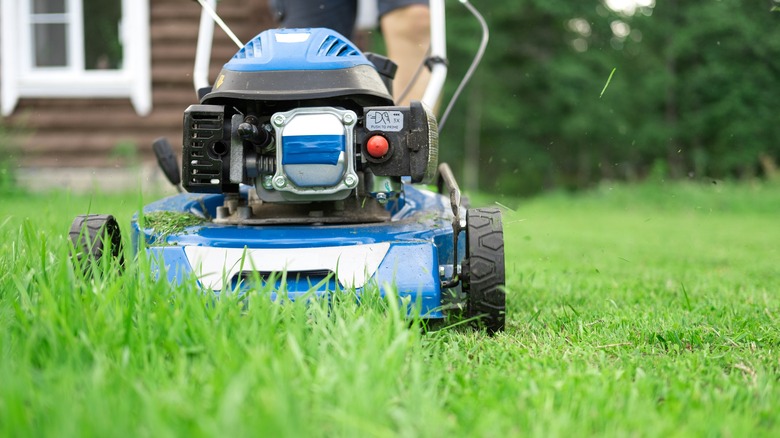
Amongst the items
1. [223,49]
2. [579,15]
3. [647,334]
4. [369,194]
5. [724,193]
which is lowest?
[724,193]

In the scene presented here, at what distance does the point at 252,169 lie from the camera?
2.09 meters

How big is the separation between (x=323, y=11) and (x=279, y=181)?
120 centimetres

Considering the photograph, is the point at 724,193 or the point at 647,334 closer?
the point at 647,334

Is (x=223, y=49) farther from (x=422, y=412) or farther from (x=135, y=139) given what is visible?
(x=422, y=412)

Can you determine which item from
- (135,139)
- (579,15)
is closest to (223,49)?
(135,139)

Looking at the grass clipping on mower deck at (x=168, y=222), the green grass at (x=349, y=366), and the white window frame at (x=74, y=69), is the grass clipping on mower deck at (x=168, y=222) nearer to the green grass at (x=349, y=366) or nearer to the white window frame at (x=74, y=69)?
the green grass at (x=349, y=366)

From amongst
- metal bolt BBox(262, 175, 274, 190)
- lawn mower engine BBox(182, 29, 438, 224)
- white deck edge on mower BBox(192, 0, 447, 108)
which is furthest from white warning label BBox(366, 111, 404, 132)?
white deck edge on mower BBox(192, 0, 447, 108)

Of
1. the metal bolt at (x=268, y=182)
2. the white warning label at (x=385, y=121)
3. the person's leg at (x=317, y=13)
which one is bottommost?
the metal bolt at (x=268, y=182)

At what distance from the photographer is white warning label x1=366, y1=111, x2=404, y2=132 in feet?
6.66

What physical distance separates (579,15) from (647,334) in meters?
16.8

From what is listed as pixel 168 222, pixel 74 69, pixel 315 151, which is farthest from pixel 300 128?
pixel 74 69

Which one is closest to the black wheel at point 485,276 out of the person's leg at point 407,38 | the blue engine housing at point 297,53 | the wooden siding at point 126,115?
the blue engine housing at point 297,53

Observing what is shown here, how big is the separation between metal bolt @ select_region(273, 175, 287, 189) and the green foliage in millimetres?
11531

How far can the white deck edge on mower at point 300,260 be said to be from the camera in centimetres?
190
